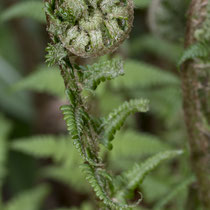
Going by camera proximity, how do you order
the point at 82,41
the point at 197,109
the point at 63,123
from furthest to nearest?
the point at 63,123
the point at 197,109
the point at 82,41

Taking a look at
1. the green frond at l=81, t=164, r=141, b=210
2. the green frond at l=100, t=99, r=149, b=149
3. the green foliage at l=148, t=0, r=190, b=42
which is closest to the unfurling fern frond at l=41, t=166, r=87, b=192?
the green foliage at l=148, t=0, r=190, b=42

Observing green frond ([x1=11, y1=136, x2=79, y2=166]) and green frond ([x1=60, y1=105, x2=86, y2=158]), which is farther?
green frond ([x1=11, y1=136, x2=79, y2=166])

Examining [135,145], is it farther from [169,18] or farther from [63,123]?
[63,123]

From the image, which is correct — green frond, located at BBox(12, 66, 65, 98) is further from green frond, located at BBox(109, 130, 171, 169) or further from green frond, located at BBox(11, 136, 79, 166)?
green frond, located at BBox(109, 130, 171, 169)

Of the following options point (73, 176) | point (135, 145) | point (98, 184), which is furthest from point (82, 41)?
point (73, 176)

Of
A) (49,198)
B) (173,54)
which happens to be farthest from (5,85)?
(173,54)

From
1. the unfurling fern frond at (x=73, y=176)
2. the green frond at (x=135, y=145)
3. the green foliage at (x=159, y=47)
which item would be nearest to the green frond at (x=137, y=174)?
the green frond at (x=135, y=145)

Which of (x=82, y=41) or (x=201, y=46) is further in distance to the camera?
(x=201, y=46)
